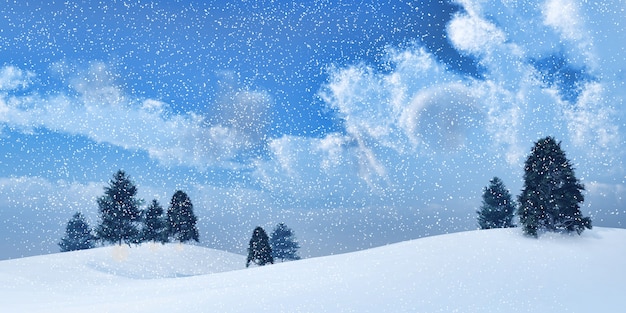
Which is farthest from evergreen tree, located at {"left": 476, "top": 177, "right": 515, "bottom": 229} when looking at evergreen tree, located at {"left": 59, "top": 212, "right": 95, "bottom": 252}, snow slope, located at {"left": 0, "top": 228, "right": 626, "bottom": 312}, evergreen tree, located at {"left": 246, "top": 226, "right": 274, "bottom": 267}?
evergreen tree, located at {"left": 59, "top": 212, "right": 95, "bottom": 252}

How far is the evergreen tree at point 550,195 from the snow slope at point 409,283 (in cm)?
82

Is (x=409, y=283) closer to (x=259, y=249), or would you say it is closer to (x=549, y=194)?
(x=549, y=194)

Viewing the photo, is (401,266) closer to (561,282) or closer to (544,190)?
(561,282)

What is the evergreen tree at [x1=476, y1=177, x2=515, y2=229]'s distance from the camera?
46812 millimetres

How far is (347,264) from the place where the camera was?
78.5ft

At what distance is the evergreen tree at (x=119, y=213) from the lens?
44094 millimetres

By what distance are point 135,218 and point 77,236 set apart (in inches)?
1109

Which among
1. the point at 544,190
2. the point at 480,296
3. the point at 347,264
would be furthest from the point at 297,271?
the point at 544,190

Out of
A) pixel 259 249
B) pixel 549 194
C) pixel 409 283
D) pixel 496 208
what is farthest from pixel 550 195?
pixel 259 249

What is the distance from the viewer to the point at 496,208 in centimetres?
4719

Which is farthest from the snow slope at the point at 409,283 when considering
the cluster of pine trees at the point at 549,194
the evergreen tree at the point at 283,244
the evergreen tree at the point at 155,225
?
the evergreen tree at the point at 283,244

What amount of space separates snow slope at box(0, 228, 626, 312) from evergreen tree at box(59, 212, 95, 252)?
36877 mm

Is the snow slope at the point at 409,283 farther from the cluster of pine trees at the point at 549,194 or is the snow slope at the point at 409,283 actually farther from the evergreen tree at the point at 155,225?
the evergreen tree at the point at 155,225

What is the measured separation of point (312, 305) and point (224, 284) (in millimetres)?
7292
